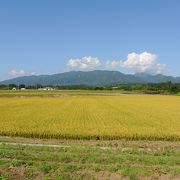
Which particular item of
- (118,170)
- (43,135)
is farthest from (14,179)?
(43,135)

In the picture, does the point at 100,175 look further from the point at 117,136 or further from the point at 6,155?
the point at 117,136

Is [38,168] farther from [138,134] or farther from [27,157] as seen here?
[138,134]

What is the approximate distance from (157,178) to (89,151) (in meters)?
4.50

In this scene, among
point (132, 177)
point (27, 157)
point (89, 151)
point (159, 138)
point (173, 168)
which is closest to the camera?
point (132, 177)

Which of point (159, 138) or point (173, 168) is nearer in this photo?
point (173, 168)

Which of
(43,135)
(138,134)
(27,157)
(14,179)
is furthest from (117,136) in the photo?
(14,179)

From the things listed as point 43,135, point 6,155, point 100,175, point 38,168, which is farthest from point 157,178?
point 43,135

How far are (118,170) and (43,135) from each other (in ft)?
36.1

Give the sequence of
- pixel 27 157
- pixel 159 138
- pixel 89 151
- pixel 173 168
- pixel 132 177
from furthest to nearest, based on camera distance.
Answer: pixel 159 138, pixel 89 151, pixel 27 157, pixel 173 168, pixel 132 177

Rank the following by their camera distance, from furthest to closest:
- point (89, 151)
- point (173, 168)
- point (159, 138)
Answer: point (159, 138) → point (89, 151) → point (173, 168)

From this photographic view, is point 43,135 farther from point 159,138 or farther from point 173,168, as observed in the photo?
point 173,168

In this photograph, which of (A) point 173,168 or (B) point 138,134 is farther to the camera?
(B) point 138,134

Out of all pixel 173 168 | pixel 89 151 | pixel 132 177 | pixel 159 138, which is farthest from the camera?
pixel 159 138

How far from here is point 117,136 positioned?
2083 cm
